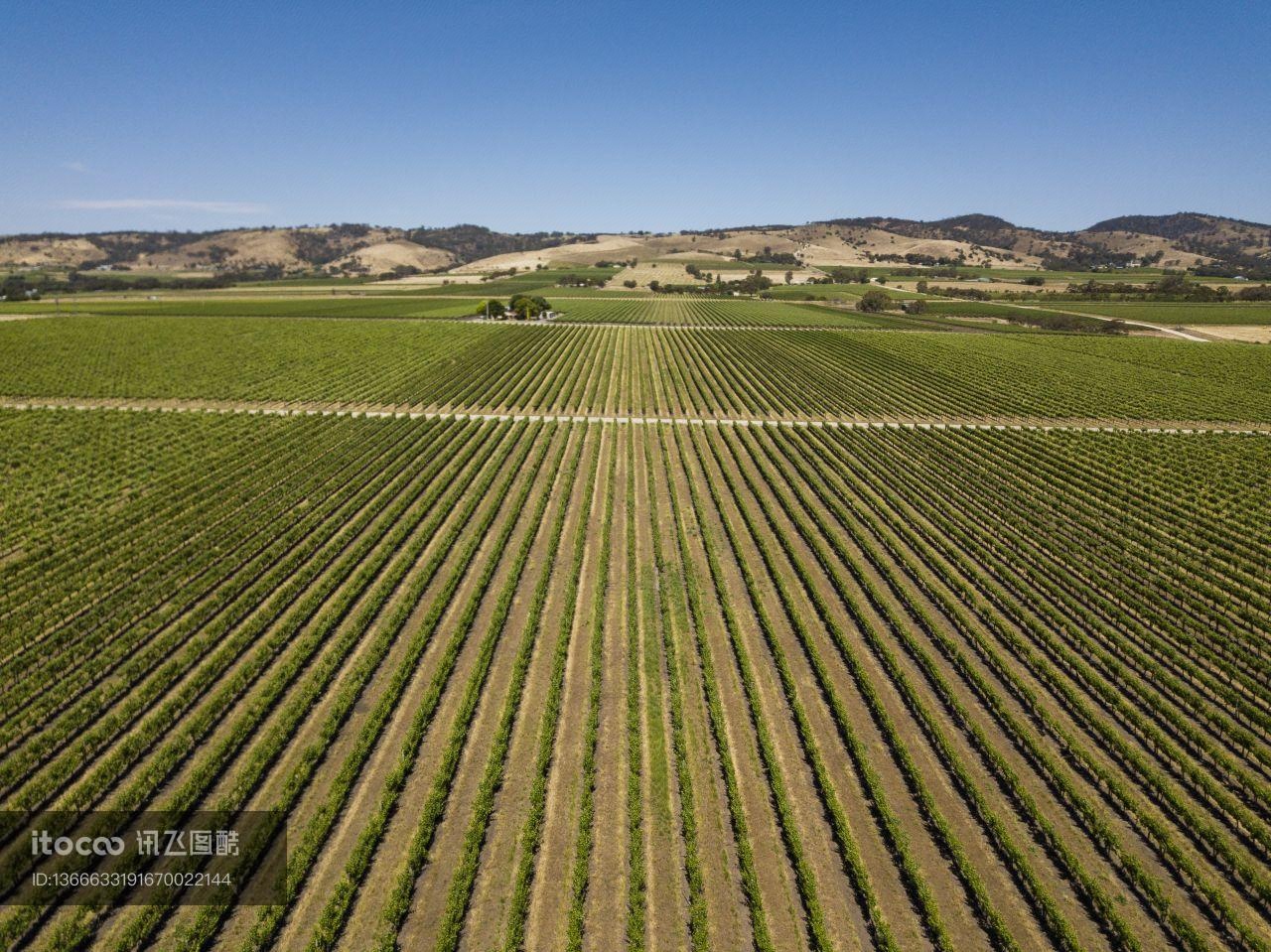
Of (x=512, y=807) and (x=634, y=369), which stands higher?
(x=634, y=369)

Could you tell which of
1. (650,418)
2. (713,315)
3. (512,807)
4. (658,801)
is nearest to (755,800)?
(658,801)

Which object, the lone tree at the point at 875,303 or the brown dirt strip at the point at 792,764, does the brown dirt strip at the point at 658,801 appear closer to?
the brown dirt strip at the point at 792,764

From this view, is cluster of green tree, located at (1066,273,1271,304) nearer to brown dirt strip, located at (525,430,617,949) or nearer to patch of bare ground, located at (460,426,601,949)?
brown dirt strip, located at (525,430,617,949)

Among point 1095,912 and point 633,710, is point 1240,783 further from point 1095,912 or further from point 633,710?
point 633,710

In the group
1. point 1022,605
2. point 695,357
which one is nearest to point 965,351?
point 695,357

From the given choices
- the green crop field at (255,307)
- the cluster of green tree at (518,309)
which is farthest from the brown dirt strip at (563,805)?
the green crop field at (255,307)

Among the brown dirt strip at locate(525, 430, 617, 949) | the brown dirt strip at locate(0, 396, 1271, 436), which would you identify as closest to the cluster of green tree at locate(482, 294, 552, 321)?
the brown dirt strip at locate(0, 396, 1271, 436)

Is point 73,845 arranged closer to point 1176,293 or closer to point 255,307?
point 255,307
